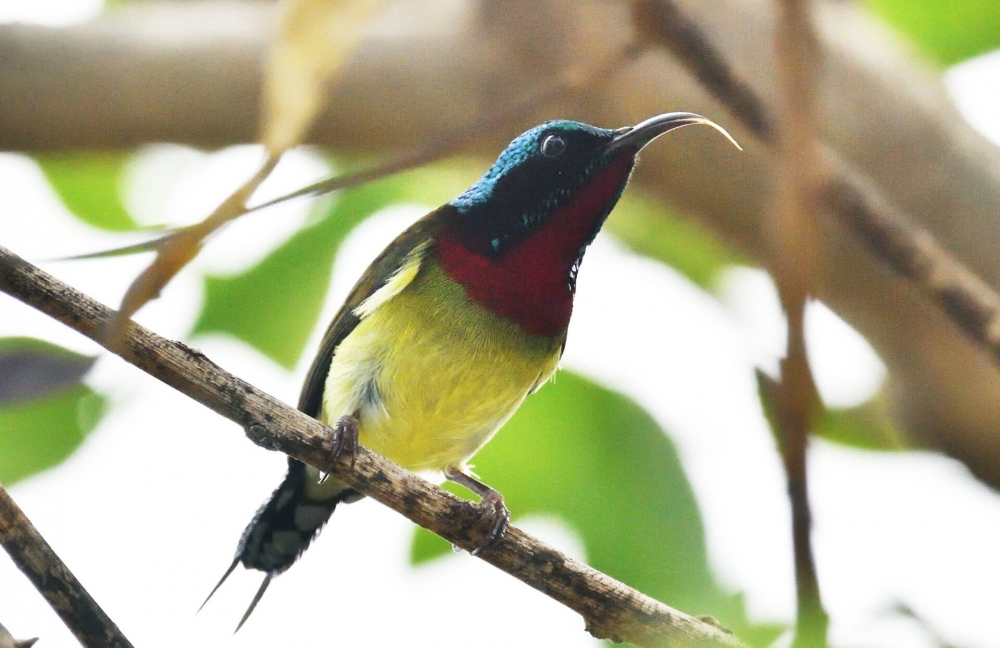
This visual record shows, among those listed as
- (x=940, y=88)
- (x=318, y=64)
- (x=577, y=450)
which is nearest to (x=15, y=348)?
(x=318, y=64)

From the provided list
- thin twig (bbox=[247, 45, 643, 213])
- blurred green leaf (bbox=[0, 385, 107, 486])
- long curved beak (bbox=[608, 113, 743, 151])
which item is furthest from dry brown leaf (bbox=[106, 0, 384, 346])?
blurred green leaf (bbox=[0, 385, 107, 486])

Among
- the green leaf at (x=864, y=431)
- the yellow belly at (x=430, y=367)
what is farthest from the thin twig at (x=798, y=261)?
the yellow belly at (x=430, y=367)

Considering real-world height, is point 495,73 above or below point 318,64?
above

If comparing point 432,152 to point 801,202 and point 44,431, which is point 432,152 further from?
point 44,431

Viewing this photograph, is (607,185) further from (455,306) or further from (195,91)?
(195,91)

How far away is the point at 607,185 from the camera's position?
4.01m

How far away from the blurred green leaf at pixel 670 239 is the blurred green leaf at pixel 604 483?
82 cm

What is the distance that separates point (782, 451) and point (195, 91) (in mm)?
3531

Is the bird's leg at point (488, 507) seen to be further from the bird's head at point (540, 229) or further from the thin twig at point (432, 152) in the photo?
the thin twig at point (432, 152)

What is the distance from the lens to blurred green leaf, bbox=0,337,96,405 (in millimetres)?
1593

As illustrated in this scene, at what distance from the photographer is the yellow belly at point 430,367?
396 cm

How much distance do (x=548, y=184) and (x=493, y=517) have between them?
57.6 inches

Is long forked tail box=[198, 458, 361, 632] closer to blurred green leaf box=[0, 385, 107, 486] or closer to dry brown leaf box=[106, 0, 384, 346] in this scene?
blurred green leaf box=[0, 385, 107, 486]

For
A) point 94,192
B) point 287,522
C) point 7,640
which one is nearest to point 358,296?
point 287,522
